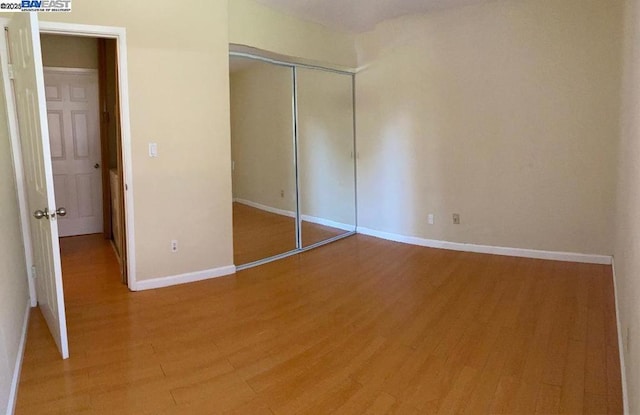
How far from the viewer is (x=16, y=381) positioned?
2365mm

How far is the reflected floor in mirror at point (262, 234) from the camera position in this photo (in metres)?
4.64

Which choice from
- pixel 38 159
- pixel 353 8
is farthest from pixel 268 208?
pixel 38 159

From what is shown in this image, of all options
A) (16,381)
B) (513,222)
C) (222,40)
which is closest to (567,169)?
(513,222)

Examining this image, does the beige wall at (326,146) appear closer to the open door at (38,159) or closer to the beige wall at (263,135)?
the beige wall at (263,135)

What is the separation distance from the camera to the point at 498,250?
4.90 meters

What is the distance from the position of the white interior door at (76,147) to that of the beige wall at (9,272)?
282cm

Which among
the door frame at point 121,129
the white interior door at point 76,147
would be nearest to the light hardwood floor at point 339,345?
the door frame at point 121,129

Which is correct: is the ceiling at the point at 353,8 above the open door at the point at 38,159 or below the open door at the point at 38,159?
above

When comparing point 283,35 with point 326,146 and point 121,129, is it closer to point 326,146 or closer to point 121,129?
point 326,146

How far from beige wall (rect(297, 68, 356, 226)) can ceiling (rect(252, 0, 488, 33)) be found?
0.62m

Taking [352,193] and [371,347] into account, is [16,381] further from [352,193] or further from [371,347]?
[352,193]

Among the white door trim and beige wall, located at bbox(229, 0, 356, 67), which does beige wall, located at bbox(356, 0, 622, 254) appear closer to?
beige wall, located at bbox(229, 0, 356, 67)

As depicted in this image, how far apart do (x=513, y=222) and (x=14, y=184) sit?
4.67 meters

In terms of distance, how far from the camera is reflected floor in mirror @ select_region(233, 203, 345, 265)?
4.64 metres
